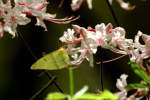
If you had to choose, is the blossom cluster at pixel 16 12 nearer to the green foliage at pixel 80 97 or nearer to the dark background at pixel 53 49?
the green foliage at pixel 80 97

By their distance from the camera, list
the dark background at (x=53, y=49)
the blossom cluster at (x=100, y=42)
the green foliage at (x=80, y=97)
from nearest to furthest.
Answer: the green foliage at (x=80, y=97)
the blossom cluster at (x=100, y=42)
the dark background at (x=53, y=49)

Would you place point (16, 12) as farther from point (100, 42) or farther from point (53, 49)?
point (53, 49)

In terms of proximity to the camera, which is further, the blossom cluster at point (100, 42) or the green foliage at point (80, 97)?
the blossom cluster at point (100, 42)

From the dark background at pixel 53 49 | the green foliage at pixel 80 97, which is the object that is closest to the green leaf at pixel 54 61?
the green foliage at pixel 80 97

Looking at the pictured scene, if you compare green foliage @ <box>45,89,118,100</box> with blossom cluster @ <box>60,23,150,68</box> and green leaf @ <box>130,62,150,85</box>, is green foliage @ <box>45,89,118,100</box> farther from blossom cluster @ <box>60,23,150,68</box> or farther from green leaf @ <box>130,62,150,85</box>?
blossom cluster @ <box>60,23,150,68</box>

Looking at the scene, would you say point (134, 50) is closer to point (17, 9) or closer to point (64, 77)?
point (17, 9)

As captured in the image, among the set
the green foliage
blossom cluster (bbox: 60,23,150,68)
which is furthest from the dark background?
the green foliage

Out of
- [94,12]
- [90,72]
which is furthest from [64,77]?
[94,12]

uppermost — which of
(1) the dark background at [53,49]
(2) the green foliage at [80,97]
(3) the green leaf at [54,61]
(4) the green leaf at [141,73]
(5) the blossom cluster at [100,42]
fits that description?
(2) the green foliage at [80,97]

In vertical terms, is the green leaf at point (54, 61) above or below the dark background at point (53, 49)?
above
